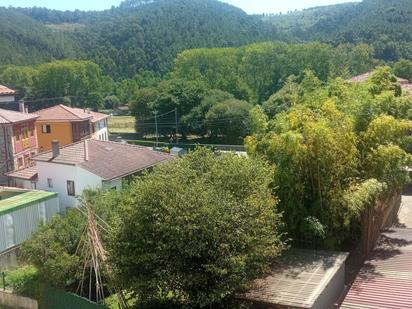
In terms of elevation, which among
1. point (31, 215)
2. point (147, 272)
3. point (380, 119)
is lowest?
point (31, 215)

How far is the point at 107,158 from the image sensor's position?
29.8 m

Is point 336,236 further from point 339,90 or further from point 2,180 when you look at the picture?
point 2,180

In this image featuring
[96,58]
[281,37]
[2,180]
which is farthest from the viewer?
[281,37]

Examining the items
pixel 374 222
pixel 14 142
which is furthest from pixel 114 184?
pixel 374 222

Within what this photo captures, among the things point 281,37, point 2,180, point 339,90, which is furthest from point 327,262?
point 281,37

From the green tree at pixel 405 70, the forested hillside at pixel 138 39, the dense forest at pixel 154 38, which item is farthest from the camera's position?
the forested hillside at pixel 138 39

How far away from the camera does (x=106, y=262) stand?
14719 mm

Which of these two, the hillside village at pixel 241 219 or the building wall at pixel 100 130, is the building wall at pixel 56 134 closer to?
the building wall at pixel 100 130

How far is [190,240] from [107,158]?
17.8 m

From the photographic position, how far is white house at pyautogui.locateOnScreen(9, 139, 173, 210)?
91.2 ft

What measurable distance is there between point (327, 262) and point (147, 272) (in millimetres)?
5156

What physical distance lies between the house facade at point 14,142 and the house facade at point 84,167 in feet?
17.5

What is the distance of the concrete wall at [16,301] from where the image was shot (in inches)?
720

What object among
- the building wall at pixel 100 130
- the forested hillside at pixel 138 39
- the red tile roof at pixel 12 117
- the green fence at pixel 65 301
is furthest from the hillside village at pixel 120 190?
the forested hillside at pixel 138 39
